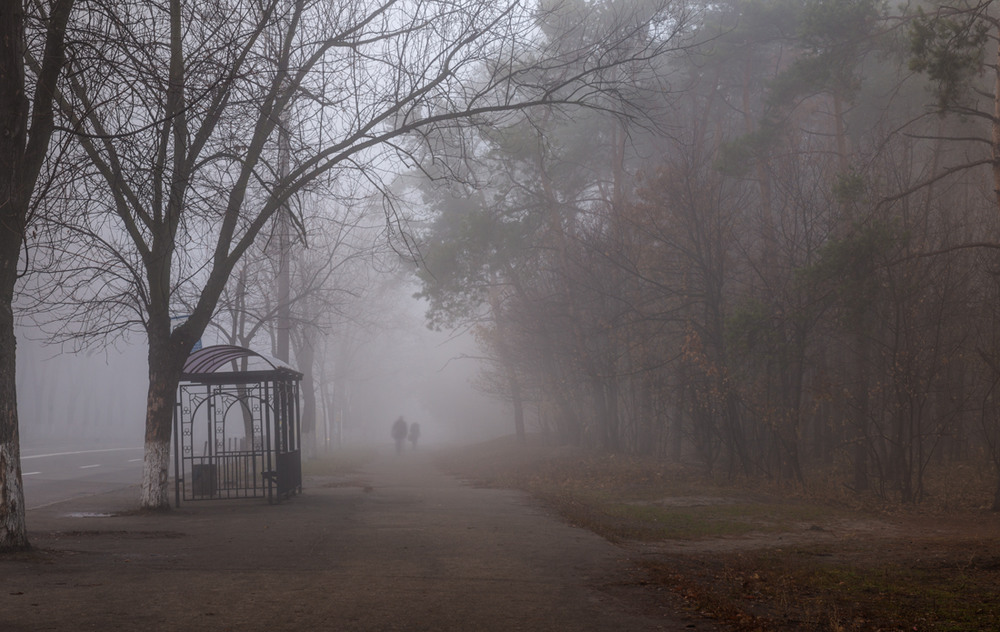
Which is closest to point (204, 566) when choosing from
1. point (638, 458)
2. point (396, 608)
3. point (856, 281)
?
point (396, 608)

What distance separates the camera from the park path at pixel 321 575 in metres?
6.36

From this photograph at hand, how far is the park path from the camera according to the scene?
6355 mm

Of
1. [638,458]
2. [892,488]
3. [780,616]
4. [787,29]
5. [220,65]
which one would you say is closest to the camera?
[780,616]

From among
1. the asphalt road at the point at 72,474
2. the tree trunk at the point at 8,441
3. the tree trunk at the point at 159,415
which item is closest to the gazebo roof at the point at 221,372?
the tree trunk at the point at 159,415

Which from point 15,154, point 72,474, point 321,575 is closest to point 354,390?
point 72,474

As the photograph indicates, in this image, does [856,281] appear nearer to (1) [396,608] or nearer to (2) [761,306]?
(2) [761,306]

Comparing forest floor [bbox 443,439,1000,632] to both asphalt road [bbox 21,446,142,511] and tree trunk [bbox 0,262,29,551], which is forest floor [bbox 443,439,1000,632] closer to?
tree trunk [bbox 0,262,29,551]

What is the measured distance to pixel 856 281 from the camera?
17250 mm

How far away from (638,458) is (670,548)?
15359 millimetres

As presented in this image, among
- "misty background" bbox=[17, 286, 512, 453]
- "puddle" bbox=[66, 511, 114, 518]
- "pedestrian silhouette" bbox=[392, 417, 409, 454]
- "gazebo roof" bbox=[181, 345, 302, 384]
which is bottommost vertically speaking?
"puddle" bbox=[66, 511, 114, 518]

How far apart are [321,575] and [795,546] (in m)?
6.73

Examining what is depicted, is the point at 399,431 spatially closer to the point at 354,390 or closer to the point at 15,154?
the point at 354,390

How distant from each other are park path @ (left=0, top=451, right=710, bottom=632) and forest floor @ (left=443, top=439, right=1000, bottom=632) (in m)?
0.75

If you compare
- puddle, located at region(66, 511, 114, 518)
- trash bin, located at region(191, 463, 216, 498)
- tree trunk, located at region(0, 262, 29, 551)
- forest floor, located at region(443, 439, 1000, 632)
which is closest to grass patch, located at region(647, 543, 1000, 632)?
forest floor, located at region(443, 439, 1000, 632)
